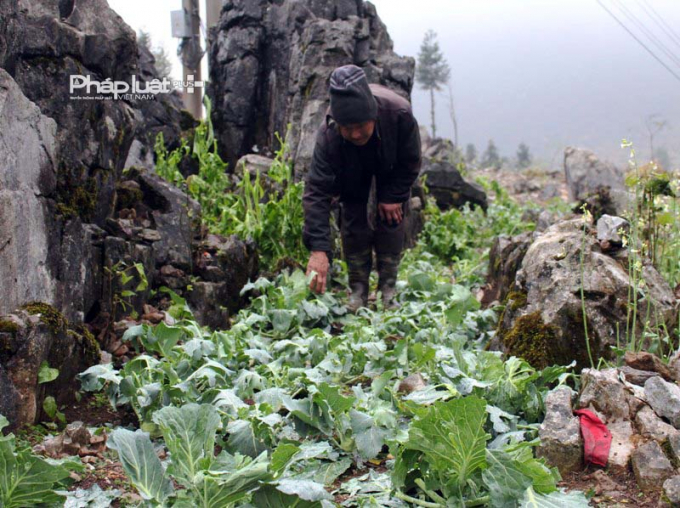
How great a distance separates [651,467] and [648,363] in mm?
782

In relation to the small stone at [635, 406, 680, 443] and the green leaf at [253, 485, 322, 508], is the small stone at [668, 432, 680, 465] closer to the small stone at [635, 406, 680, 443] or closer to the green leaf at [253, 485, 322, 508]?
the small stone at [635, 406, 680, 443]

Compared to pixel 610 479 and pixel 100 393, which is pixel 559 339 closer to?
pixel 610 479

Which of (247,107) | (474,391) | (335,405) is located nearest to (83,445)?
(335,405)

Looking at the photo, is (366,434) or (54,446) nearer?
(366,434)

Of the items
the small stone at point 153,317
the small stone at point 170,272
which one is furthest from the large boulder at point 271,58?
the small stone at point 153,317

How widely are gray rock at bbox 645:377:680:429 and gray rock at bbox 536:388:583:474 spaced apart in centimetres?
35

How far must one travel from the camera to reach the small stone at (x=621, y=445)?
288 cm

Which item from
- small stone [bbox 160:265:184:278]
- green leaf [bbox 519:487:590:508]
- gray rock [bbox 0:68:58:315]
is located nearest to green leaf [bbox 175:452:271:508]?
green leaf [bbox 519:487:590:508]

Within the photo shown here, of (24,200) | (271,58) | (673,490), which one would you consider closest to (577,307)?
(673,490)

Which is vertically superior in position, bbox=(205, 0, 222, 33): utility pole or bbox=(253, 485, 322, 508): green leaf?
bbox=(205, 0, 222, 33): utility pole

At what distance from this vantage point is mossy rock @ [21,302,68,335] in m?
3.50

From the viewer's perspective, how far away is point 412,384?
3.68 m

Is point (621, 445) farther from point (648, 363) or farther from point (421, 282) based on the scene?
point (421, 282)

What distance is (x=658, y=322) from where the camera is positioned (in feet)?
12.9
